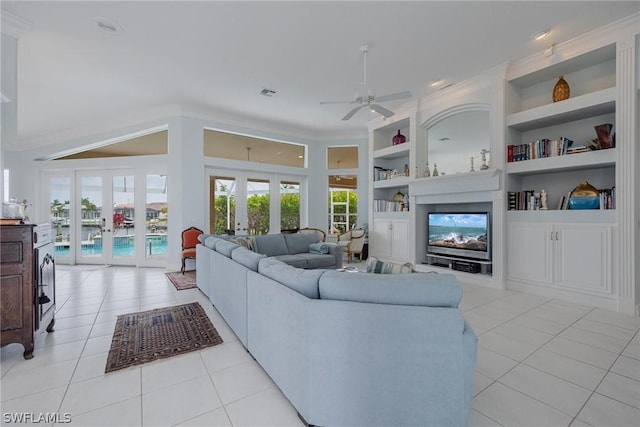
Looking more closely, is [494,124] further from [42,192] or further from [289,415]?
[42,192]

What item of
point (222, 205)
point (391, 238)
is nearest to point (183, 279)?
point (222, 205)

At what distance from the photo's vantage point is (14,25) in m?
3.00

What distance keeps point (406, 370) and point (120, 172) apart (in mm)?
7184

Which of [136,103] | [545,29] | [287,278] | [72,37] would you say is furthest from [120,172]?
[545,29]

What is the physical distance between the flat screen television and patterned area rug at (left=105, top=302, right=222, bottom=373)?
4.14 m

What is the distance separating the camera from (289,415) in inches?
67.0

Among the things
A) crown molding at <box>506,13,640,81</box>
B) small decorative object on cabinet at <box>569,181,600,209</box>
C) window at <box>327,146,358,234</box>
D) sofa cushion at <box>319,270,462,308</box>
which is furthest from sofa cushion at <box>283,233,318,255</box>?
crown molding at <box>506,13,640,81</box>

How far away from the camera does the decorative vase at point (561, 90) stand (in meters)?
3.86

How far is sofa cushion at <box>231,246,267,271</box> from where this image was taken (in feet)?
8.07

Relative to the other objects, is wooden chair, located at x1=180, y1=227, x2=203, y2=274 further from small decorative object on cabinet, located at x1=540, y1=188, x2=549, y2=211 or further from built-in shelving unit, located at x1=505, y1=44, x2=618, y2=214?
small decorative object on cabinet, located at x1=540, y1=188, x2=549, y2=211

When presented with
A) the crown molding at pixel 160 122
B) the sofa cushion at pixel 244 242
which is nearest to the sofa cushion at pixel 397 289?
the sofa cushion at pixel 244 242

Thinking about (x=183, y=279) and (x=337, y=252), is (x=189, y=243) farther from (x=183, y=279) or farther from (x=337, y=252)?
(x=337, y=252)

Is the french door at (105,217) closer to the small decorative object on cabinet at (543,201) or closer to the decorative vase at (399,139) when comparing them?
the decorative vase at (399,139)

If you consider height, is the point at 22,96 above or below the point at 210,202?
above
